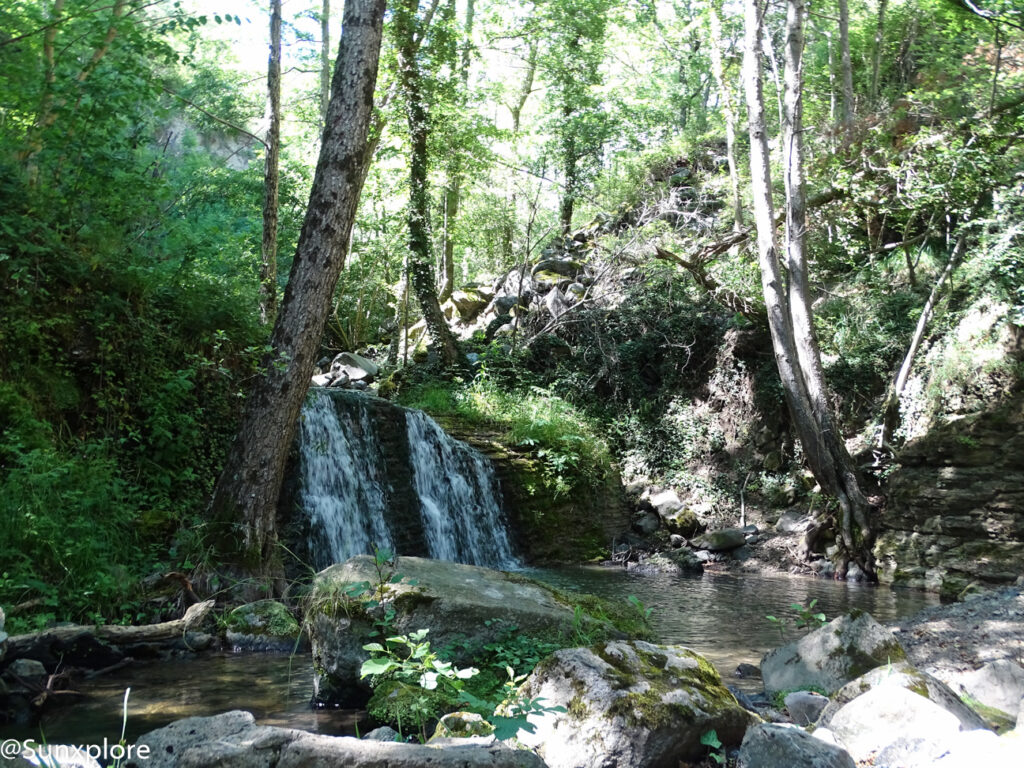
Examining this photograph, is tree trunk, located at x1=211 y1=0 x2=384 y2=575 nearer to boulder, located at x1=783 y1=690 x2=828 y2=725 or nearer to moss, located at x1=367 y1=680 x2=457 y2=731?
moss, located at x1=367 y1=680 x2=457 y2=731

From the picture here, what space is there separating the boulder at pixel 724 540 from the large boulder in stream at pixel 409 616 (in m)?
6.89

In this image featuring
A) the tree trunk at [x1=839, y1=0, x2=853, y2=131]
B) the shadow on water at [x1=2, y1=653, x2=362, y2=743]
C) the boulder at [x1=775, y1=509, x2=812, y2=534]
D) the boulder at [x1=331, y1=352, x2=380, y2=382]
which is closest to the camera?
the shadow on water at [x1=2, y1=653, x2=362, y2=743]

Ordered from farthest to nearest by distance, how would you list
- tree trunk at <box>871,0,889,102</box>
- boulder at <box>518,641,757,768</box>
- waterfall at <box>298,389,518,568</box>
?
tree trunk at <box>871,0,889,102</box> < waterfall at <box>298,389,518,568</box> < boulder at <box>518,641,757,768</box>

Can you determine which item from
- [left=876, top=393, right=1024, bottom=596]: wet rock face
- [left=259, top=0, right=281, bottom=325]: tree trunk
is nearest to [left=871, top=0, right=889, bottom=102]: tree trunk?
[left=876, top=393, right=1024, bottom=596]: wet rock face

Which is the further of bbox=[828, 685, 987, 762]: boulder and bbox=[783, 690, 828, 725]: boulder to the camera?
bbox=[783, 690, 828, 725]: boulder

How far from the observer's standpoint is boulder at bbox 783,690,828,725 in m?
3.94

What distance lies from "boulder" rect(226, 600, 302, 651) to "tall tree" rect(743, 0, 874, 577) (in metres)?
7.56

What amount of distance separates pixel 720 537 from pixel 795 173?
18.4 ft

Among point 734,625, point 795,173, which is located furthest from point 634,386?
point 734,625

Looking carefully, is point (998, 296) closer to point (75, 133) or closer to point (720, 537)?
point (720, 537)

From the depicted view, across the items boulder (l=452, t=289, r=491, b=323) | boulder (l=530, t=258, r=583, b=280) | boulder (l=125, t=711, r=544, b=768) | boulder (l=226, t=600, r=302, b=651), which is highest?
boulder (l=530, t=258, r=583, b=280)

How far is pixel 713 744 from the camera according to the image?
3.17 m

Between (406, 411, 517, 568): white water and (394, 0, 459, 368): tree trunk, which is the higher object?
(394, 0, 459, 368): tree trunk

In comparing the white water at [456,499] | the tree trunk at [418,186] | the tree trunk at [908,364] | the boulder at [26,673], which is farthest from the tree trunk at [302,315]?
the tree trunk at [908,364]
